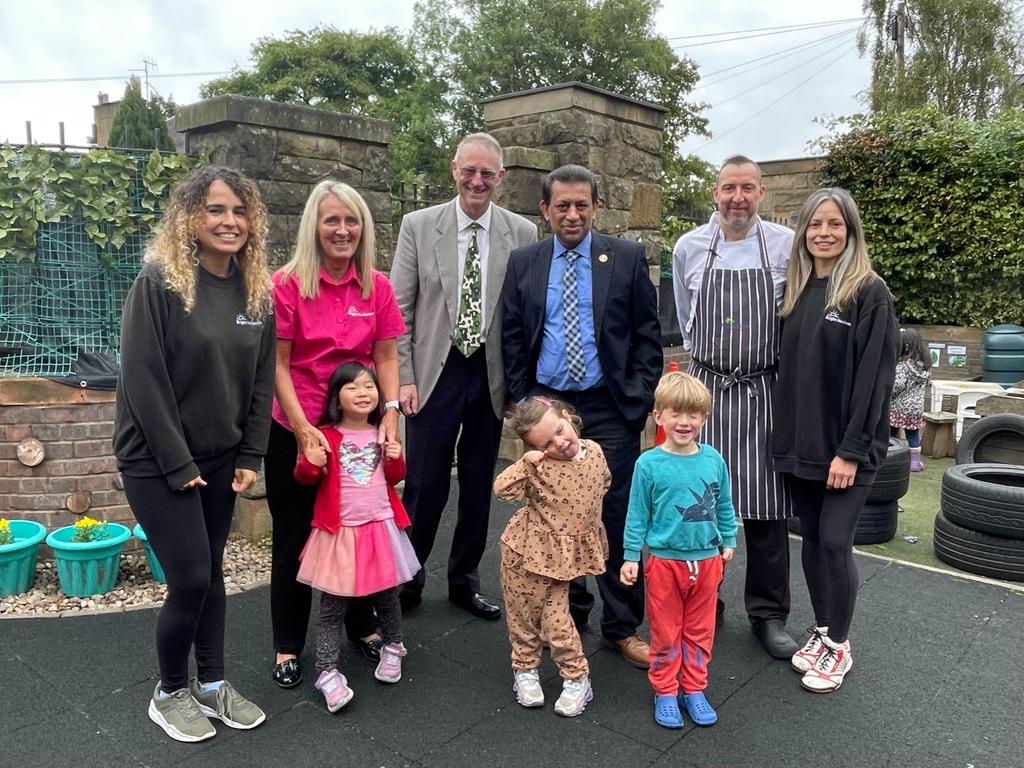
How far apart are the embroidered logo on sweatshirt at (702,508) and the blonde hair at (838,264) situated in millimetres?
862

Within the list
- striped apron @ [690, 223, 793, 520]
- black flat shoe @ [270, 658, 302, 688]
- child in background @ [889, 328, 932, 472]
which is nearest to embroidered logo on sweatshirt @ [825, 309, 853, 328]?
striped apron @ [690, 223, 793, 520]

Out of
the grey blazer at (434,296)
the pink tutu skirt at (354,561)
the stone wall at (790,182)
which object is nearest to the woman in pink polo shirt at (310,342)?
the pink tutu skirt at (354,561)

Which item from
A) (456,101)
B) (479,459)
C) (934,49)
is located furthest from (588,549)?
(456,101)

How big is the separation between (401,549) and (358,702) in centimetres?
59

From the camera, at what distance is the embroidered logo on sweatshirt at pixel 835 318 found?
9.74 ft

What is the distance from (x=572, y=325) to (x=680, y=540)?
0.98 m

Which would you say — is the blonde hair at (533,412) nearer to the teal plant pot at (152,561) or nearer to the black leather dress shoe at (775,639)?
the black leather dress shoe at (775,639)

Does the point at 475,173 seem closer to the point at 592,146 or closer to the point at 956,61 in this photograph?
the point at 592,146

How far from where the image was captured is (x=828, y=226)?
303 cm

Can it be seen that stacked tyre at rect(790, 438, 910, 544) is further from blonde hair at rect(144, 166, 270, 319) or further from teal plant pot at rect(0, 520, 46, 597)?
teal plant pot at rect(0, 520, 46, 597)

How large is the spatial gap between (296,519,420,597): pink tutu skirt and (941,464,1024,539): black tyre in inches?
127

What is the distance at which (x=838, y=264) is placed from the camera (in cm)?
304

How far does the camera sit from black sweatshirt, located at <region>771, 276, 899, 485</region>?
2926mm

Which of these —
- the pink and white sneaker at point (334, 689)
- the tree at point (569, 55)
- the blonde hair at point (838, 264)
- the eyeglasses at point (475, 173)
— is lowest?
the pink and white sneaker at point (334, 689)
